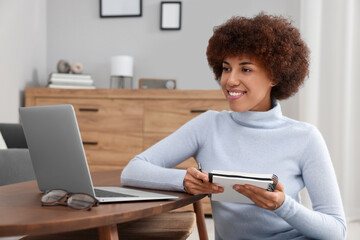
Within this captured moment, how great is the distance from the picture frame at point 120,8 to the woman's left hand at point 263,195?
3.33 metres

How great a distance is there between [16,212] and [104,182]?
0.51 metres

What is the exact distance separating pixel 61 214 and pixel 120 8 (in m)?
3.51

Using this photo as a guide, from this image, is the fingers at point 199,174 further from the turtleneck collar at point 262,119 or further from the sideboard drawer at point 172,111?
the sideboard drawer at point 172,111

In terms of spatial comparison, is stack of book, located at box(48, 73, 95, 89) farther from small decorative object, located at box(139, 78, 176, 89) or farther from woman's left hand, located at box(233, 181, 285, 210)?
woman's left hand, located at box(233, 181, 285, 210)

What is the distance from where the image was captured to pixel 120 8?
4.21 m

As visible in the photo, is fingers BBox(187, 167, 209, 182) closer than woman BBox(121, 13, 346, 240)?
Yes

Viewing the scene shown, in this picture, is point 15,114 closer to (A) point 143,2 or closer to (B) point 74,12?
(B) point 74,12

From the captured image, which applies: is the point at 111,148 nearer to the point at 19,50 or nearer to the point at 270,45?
the point at 19,50

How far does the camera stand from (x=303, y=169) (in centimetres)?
131

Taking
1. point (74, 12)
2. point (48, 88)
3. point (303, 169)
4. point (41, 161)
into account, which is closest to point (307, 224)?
point (303, 169)

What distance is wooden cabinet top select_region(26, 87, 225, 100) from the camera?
3510 millimetres

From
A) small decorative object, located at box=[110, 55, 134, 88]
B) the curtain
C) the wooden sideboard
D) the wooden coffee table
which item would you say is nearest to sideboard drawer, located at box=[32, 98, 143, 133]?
the wooden sideboard

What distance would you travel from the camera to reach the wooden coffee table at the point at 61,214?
835 mm

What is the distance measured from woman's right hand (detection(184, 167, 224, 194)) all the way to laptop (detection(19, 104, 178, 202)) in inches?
3.1
